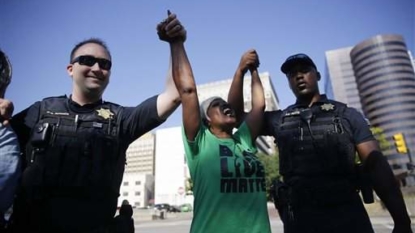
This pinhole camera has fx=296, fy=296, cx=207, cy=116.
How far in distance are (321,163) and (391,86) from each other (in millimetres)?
114200

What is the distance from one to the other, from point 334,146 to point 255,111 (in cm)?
73

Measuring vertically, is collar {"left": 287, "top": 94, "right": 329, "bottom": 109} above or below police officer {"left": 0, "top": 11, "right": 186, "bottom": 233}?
above

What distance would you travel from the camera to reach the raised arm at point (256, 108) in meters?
2.62

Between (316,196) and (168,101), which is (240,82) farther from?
(316,196)

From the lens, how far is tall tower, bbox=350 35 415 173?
9838 centimetres

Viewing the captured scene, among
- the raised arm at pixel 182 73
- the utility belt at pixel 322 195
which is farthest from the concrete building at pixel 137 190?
the raised arm at pixel 182 73

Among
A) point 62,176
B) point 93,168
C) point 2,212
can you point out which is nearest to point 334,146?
point 93,168

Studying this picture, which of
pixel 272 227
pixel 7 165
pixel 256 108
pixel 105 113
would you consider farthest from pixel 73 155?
pixel 272 227

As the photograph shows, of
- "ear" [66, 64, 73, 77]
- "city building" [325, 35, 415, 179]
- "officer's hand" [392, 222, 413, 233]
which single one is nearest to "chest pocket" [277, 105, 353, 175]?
"officer's hand" [392, 222, 413, 233]

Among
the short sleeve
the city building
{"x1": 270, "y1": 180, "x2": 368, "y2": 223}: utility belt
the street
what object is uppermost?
the city building

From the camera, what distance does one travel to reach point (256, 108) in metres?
2.75

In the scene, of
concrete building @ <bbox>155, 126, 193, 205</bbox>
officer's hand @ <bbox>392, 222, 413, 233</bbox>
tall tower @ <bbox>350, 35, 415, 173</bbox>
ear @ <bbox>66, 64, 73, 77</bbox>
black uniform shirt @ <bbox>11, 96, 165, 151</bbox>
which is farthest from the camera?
tall tower @ <bbox>350, 35, 415, 173</bbox>

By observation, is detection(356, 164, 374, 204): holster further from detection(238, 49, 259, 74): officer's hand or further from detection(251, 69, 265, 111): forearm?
detection(238, 49, 259, 74): officer's hand

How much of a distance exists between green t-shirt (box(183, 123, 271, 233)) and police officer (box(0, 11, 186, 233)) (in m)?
0.40
